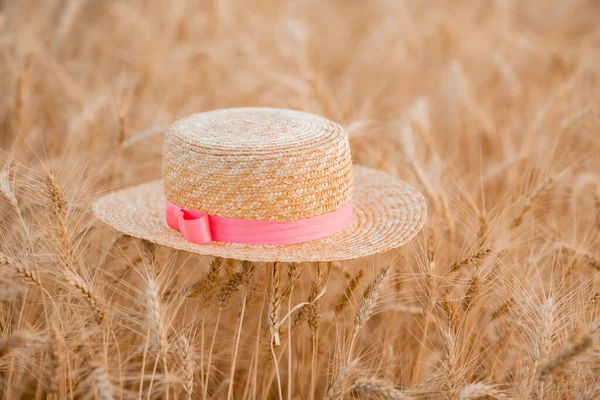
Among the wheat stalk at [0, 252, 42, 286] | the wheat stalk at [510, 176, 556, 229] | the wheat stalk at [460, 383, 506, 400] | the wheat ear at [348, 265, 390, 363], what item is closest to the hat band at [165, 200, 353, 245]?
the wheat ear at [348, 265, 390, 363]

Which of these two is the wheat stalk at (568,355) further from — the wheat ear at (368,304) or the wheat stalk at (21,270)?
the wheat stalk at (21,270)

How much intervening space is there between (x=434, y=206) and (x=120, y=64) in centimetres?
260

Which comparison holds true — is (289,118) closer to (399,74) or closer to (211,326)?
(211,326)

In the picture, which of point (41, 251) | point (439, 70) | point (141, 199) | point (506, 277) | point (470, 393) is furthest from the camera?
point (439, 70)

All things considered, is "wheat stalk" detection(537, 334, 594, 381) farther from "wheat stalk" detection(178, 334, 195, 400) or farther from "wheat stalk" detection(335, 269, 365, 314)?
"wheat stalk" detection(178, 334, 195, 400)

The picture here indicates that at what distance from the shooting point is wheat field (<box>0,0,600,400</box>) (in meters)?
1.61

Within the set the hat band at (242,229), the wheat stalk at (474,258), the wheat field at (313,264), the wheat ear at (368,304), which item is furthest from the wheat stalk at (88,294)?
the wheat stalk at (474,258)

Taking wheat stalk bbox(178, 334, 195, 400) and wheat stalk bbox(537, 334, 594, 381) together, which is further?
wheat stalk bbox(178, 334, 195, 400)

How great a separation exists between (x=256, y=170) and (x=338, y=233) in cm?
35

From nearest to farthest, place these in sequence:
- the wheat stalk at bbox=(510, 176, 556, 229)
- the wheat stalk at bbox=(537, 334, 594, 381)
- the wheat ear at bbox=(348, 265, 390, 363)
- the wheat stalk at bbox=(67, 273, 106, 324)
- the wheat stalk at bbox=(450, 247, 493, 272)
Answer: the wheat stalk at bbox=(537, 334, 594, 381)
the wheat stalk at bbox=(67, 273, 106, 324)
the wheat ear at bbox=(348, 265, 390, 363)
the wheat stalk at bbox=(450, 247, 493, 272)
the wheat stalk at bbox=(510, 176, 556, 229)

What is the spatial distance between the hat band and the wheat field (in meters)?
0.09

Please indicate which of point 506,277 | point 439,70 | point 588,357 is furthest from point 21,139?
point 439,70

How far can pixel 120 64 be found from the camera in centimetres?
388

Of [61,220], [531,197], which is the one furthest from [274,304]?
[531,197]
